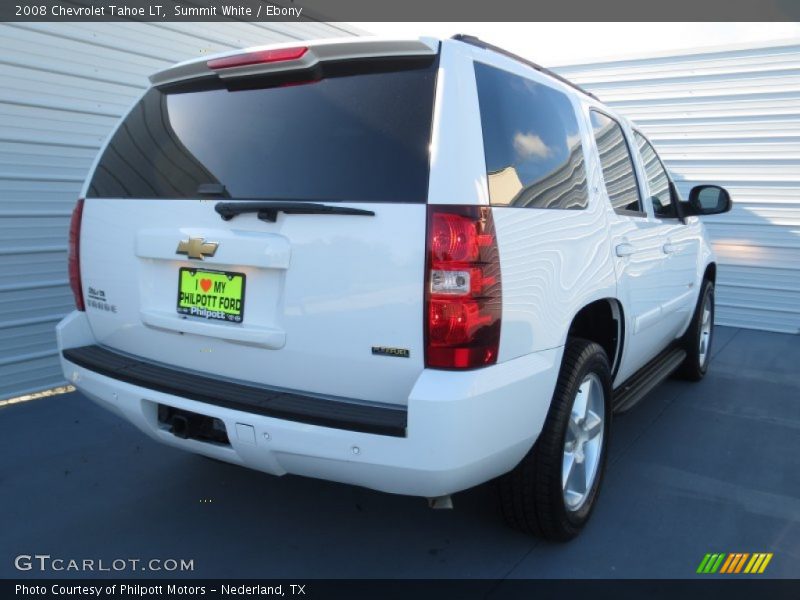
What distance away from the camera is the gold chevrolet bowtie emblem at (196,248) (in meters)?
2.29

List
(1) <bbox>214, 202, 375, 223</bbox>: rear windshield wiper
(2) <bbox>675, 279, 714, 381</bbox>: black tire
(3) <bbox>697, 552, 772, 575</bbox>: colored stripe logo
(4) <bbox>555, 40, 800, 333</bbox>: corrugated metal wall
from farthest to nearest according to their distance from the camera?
(4) <bbox>555, 40, 800, 333</bbox>: corrugated metal wall, (2) <bbox>675, 279, 714, 381</bbox>: black tire, (3) <bbox>697, 552, 772, 575</bbox>: colored stripe logo, (1) <bbox>214, 202, 375, 223</bbox>: rear windshield wiper

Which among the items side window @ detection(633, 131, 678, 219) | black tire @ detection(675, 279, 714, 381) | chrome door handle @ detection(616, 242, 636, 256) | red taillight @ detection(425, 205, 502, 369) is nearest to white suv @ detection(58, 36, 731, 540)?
red taillight @ detection(425, 205, 502, 369)

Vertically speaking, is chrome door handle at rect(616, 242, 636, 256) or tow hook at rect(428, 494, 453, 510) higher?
chrome door handle at rect(616, 242, 636, 256)

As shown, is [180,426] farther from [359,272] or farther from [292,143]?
[292,143]

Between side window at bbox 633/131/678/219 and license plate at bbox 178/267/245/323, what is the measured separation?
263 centimetres

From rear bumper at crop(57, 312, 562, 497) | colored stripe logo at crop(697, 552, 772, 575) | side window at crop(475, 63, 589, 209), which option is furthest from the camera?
colored stripe logo at crop(697, 552, 772, 575)

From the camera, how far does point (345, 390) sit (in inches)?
84.4

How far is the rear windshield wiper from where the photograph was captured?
2051mm

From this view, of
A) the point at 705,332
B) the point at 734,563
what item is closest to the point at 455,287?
the point at 734,563

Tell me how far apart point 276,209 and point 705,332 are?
14.3 ft

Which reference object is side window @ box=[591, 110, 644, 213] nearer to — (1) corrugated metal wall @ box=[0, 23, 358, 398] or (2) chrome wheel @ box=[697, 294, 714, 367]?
(2) chrome wheel @ box=[697, 294, 714, 367]

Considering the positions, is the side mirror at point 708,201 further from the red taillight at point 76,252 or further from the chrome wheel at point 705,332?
the red taillight at point 76,252

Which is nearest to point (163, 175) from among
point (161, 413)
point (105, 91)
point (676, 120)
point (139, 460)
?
point (161, 413)

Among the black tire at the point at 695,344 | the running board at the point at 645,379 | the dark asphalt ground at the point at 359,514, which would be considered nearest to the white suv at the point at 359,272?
the dark asphalt ground at the point at 359,514
